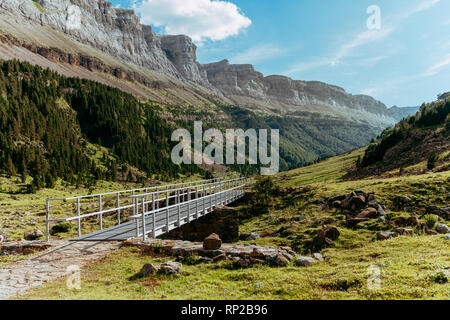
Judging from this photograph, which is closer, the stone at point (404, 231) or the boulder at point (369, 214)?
the stone at point (404, 231)

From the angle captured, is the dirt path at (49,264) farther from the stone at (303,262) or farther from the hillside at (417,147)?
the hillside at (417,147)

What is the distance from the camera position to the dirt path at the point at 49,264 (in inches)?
292

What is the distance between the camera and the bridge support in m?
20.3

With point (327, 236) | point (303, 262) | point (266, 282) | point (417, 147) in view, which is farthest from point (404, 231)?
point (417, 147)

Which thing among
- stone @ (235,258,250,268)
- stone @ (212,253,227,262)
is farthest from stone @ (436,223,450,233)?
stone @ (212,253,227,262)

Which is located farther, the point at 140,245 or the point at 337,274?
the point at 140,245

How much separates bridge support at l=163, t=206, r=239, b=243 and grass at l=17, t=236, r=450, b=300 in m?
10.9

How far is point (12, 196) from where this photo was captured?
5012 cm

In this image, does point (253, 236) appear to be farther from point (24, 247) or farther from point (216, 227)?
point (24, 247)

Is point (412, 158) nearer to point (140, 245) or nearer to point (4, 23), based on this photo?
point (140, 245)

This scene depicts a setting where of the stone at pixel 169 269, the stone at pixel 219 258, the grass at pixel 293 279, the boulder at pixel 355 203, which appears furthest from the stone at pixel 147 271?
the boulder at pixel 355 203

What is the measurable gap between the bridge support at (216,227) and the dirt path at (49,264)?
9.29 meters
